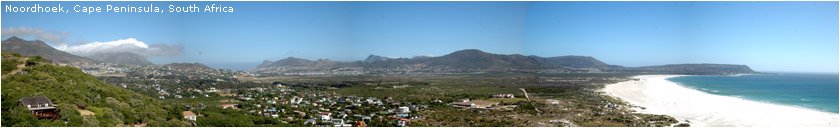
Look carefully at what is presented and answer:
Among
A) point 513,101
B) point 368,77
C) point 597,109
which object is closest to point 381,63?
point 368,77

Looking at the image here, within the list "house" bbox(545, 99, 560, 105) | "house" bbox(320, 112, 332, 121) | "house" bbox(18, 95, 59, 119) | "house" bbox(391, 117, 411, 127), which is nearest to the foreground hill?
"house" bbox(18, 95, 59, 119)

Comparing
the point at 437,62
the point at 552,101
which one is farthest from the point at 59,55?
the point at 552,101

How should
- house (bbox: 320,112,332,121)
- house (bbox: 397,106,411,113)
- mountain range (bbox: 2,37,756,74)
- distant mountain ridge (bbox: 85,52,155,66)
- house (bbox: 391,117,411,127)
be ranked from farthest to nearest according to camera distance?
mountain range (bbox: 2,37,756,74) → distant mountain ridge (bbox: 85,52,155,66) → house (bbox: 397,106,411,113) → house (bbox: 320,112,332,121) → house (bbox: 391,117,411,127)

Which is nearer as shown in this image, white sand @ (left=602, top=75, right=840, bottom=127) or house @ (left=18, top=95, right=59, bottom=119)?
house @ (left=18, top=95, right=59, bottom=119)

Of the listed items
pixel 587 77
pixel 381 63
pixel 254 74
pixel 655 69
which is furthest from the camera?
pixel 655 69

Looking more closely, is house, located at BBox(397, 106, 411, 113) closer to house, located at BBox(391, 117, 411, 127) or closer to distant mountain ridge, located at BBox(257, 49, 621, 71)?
house, located at BBox(391, 117, 411, 127)

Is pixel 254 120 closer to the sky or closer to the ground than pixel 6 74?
closer to the ground

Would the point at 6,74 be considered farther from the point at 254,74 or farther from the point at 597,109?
the point at 597,109
